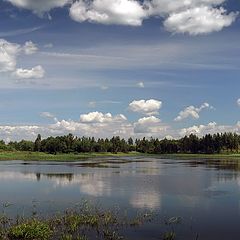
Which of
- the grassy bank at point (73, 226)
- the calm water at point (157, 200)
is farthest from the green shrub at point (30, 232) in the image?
the calm water at point (157, 200)

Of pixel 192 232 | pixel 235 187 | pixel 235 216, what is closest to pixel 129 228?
pixel 192 232

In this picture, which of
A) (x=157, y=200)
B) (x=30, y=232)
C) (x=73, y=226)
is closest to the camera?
(x=30, y=232)

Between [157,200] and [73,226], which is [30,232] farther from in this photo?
[157,200]

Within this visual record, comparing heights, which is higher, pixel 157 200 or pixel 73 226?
pixel 157 200

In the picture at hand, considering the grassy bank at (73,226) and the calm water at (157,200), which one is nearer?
the grassy bank at (73,226)

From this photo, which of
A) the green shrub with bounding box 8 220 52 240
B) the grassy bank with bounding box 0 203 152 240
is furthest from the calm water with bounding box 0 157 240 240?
the green shrub with bounding box 8 220 52 240

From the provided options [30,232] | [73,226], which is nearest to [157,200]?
[73,226]

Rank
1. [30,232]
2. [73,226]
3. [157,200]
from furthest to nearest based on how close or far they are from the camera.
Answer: [157,200] → [73,226] → [30,232]

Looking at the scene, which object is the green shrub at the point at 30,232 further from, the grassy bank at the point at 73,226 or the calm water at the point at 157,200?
the calm water at the point at 157,200

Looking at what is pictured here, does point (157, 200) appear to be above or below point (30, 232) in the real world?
above

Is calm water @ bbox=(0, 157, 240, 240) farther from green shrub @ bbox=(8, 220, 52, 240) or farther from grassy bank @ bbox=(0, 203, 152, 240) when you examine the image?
green shrub @ bbox=(8, 220, 52, 240)

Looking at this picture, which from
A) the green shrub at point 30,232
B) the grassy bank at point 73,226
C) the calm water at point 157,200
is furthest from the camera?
the calm water at point 157,200

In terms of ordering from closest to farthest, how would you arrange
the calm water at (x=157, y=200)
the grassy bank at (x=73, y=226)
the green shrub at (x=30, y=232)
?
the green shrub at (x=30, y=232)
the grassy bank at (x=73, y=226)
the calm water at (x=157, y=200)

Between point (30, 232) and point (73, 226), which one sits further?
point (73, 226)
